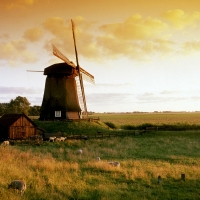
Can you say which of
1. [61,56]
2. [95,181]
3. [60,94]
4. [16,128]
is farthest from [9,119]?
[95,181]

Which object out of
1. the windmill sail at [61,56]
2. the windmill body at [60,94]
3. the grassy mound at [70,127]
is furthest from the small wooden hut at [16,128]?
the windmill sail at [61,56]

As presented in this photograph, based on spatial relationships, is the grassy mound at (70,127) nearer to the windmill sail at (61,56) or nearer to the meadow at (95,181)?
the windmill sail at (61,56)

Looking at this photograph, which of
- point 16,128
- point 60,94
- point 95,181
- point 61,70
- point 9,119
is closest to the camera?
point 95,181

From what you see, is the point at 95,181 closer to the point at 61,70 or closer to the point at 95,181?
the point at 95,181

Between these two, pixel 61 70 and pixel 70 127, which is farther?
pixel 61 70

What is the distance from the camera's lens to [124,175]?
16531 millimetres

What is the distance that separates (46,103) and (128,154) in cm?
2735

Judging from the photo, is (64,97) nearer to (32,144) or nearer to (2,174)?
(32,144)

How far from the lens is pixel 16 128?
38438 mm

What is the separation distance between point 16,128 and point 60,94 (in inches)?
532

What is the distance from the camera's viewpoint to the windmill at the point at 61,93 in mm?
49875

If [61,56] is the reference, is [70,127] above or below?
below

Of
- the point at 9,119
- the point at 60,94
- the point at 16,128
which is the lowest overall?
the point at 16,128

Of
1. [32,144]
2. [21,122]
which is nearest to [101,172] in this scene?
[32,144]
